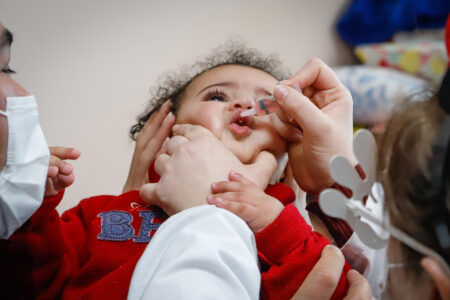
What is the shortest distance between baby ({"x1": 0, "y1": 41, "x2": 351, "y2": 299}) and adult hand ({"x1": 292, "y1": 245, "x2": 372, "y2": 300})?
3 cm

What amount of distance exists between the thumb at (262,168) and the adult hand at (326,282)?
0.74 ft

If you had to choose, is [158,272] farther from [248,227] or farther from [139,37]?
[139,37]

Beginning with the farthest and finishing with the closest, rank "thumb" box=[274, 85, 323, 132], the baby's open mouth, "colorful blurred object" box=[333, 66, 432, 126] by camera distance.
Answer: "colorful blurred object" box=[333, 66, 432, 126] < the baby's open mouth < "thumb" box=[274, 85, 323, 132]

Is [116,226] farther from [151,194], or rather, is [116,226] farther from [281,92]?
[281,92]

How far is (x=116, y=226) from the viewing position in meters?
0.90

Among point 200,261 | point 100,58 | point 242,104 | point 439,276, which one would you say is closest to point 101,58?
point 100,58

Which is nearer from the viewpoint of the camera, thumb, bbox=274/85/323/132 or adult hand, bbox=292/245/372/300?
adult hand, bbox=292/245/372/300

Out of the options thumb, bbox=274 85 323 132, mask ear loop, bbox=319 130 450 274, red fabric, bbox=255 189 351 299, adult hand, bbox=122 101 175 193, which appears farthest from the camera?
adult hand, bbox=122 101 175 193

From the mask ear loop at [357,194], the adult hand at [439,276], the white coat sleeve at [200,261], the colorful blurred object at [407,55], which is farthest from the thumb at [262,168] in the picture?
the colorful blurred object at [407,55]

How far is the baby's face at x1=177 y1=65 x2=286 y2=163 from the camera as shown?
3.17 ft

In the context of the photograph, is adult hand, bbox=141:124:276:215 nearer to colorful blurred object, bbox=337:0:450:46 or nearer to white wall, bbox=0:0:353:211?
white wall, bbox=0:0:353:211

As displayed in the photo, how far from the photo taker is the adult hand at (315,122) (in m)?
0.84

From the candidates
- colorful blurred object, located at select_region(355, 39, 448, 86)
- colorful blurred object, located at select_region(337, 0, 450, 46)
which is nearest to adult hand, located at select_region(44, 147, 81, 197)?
colorful blurred object, located at select_region(355, 39, 448, 86)

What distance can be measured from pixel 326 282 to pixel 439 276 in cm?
23
